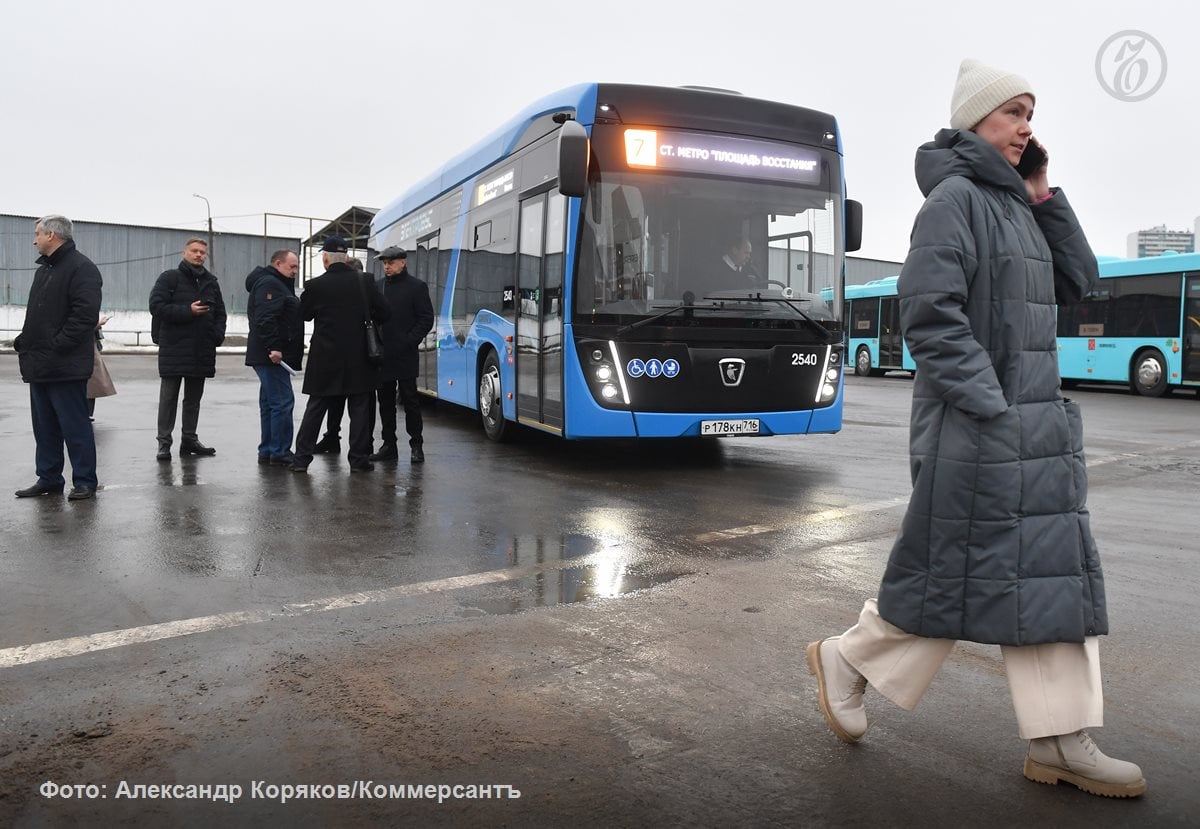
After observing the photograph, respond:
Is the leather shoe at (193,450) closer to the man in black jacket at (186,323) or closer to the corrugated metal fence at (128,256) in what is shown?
the man in black jacket at (186,323)

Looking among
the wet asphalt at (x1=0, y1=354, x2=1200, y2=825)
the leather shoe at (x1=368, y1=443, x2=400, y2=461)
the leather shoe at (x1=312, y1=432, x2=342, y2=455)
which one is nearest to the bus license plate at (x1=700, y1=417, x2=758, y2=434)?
the wet asphalt at (x1=0, y1=354, x2=1200, y2=825)

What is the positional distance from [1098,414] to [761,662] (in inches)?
563

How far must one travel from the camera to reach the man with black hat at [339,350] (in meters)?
9.13

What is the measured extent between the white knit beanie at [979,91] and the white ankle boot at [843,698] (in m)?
1.60

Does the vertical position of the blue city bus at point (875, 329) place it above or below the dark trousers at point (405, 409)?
above

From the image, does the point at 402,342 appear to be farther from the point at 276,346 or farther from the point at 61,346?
the point at 61,346

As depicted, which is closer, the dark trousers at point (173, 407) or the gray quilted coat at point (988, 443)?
the gray quilted coat at point (988, 443)

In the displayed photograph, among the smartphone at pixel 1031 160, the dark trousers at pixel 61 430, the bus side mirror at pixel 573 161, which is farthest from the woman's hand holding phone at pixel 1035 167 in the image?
the dark trousers at pixel 61 430

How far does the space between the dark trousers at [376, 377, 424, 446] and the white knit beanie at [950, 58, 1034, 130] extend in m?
7.37

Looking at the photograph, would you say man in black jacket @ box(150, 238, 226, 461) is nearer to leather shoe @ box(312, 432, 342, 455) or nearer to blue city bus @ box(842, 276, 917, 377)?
leather shoe @ box(312, 432, 342, 455)

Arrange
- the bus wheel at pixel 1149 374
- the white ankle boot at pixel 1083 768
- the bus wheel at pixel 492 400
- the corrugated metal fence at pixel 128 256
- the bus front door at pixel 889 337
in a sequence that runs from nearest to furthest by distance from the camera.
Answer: the white ankle boot at pixel 1083 768
the bus wheel at pixel 492 400
the bus wheel at pixel 1149 374
the bus front door at pixel 889 337
the corrugated metal fence at pixel 128 256

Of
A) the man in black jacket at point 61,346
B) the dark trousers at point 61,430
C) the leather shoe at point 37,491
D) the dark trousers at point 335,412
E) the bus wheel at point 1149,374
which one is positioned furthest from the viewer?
the bus wheel at point 1149,374

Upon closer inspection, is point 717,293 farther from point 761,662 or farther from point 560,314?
point 761,662

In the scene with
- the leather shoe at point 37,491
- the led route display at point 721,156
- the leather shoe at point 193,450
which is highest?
the led route display at point 721,156
